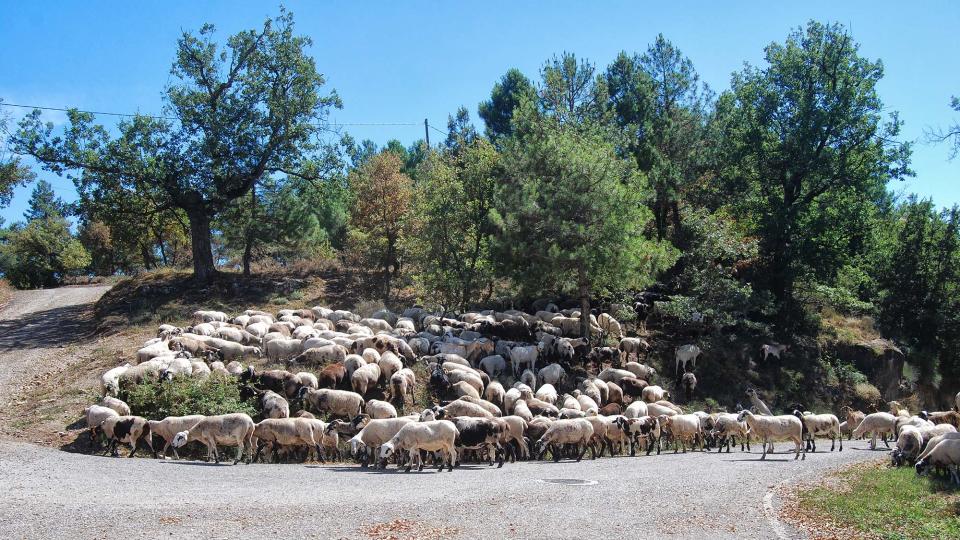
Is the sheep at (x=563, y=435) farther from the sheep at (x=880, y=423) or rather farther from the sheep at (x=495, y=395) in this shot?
the sheep at (x=880, y=423)

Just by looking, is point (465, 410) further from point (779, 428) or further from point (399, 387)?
point (779, 428)

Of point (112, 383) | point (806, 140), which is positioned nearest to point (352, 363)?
point (112, 383)

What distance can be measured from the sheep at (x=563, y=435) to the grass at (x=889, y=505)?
19.9 feet

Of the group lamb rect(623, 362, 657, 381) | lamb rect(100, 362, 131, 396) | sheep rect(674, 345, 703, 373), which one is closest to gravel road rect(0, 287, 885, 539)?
lamb rect(100, 362, 131, 396)

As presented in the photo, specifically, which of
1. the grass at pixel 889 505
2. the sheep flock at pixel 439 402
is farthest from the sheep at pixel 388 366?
the grass at pixel 889 505

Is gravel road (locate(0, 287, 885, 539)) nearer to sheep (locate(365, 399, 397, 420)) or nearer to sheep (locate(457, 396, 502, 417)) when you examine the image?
sheep (locate(457, 396, 502, 417))

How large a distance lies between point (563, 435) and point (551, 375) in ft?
23.7

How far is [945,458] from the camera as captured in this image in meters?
14.7

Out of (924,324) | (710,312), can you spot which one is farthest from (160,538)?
(924,324)

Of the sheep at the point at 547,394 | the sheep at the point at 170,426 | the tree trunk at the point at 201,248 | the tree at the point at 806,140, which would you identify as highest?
the tree at the point at 806,140

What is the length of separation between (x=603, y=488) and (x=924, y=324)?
33965mm

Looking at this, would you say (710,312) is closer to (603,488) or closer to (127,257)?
(603,488)

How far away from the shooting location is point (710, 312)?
107 ft

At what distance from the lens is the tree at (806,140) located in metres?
36.4
